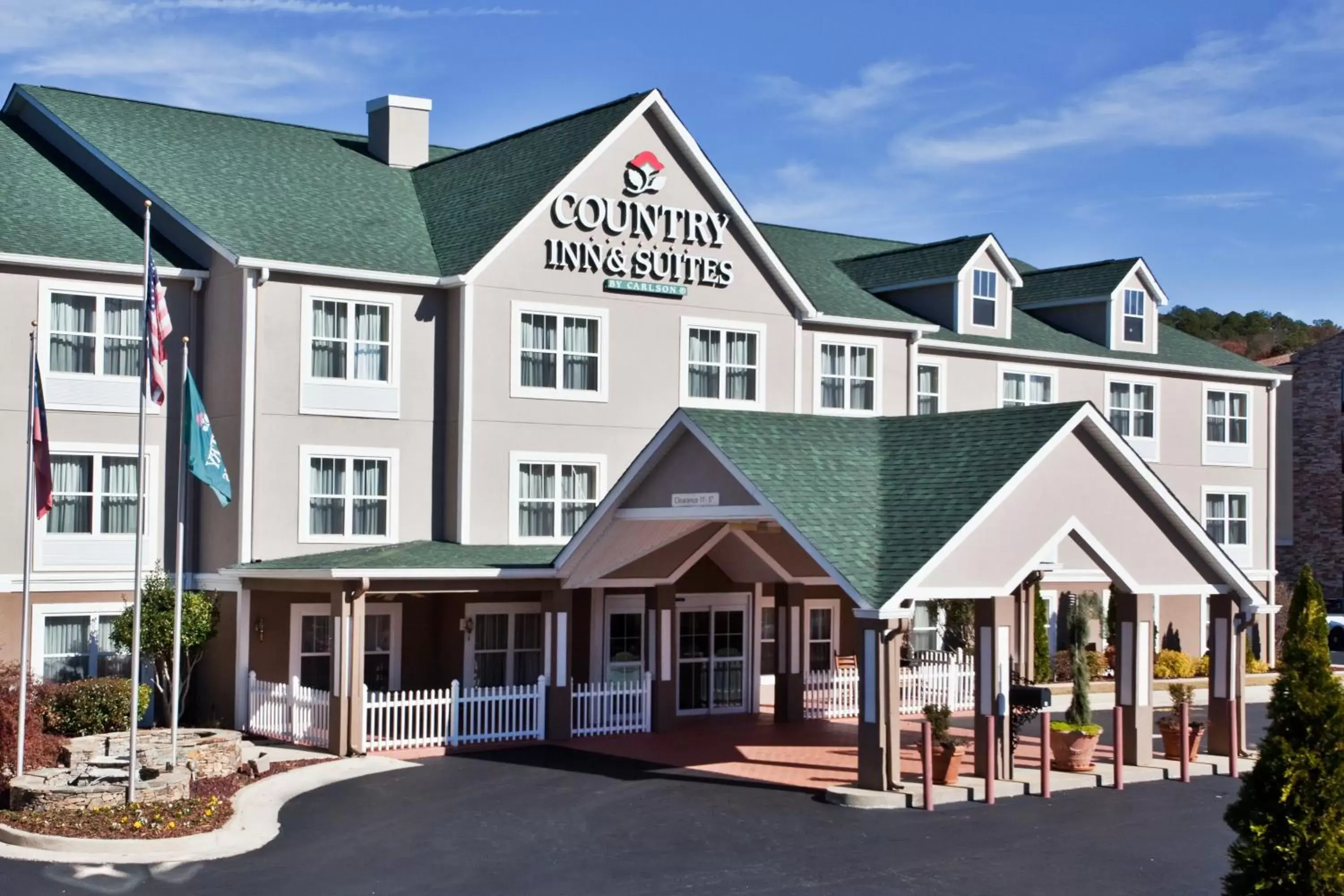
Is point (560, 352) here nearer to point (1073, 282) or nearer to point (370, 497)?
point (370, 497)

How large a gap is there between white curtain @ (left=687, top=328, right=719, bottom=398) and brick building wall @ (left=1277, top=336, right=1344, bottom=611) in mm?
36556

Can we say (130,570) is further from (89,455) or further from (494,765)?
(494,765)

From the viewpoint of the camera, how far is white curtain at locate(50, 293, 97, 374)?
28.8m

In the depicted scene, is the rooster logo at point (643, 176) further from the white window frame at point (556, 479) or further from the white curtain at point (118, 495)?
the white curtain at point (118, 495)

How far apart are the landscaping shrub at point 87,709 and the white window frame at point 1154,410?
84.0ft

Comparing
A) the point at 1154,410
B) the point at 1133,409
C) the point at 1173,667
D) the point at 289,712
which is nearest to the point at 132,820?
the point at 289,712

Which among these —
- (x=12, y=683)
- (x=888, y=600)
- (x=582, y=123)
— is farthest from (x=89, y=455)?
(x=888, y=600)

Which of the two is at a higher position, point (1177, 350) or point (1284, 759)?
point (1177, 350)

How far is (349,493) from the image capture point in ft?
100

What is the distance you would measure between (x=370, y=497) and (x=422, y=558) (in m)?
2.81

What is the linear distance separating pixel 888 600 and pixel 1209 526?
25.1 metres

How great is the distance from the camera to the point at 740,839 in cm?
2008

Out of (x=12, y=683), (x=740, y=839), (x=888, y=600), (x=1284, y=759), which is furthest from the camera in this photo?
(x=12, y=683)

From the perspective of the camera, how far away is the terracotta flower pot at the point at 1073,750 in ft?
83.2
